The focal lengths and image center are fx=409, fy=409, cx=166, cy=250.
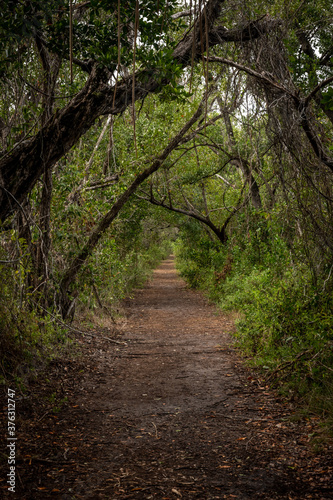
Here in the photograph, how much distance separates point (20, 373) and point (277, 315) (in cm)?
330

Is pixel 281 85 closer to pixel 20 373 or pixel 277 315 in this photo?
pixel 277 315

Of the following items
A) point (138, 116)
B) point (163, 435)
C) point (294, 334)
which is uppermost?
point (138, 116)

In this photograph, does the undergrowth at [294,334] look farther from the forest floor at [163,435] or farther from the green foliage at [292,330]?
the forest floor at [163,435]

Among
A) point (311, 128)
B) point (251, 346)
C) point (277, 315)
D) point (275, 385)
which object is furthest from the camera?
point (251, 346)

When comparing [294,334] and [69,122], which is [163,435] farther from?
[69,122]

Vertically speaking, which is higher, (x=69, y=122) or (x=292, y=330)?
(x=69, y=122)

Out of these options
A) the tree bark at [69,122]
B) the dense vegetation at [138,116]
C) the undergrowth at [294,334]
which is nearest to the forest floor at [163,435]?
the undergrowth at [294,334]

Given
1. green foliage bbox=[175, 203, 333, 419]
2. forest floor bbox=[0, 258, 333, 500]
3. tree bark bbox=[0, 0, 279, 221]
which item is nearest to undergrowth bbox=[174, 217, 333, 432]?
green foliage bbox=[175, 203, 333, 419]

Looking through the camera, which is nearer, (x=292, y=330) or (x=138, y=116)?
(x=138, y=116)

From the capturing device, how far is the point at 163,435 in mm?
3783

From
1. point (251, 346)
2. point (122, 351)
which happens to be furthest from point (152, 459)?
point (122, 351)

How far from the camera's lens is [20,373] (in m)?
4.45

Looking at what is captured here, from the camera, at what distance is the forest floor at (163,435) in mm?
2859

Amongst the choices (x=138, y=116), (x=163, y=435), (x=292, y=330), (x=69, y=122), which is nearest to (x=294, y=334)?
(x=292, y=330)
